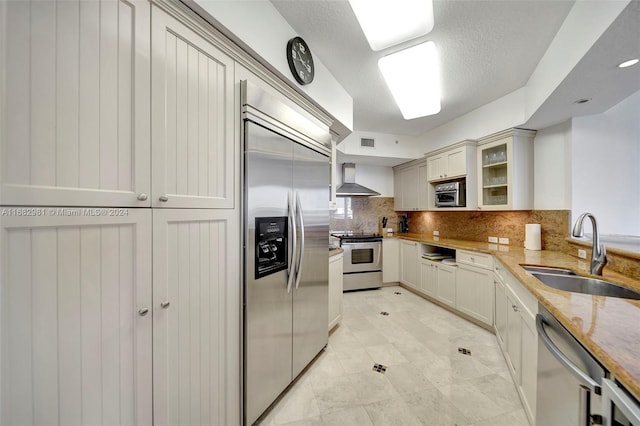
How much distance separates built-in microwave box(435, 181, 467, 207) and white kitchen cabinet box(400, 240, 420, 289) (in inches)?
32.3

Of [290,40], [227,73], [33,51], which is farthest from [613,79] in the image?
[33,51]

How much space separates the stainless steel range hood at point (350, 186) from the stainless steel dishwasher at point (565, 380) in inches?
119

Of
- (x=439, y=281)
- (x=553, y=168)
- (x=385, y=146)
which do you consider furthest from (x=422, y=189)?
(x=553, y=168)

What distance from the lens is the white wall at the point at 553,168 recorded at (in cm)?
255

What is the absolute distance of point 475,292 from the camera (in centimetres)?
287

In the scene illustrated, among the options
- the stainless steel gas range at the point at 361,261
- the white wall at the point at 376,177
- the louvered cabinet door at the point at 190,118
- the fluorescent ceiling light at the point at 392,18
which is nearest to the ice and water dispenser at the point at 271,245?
the louvered cabinet door at the point at 190,118

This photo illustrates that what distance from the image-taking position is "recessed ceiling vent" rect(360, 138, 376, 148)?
4059 mm

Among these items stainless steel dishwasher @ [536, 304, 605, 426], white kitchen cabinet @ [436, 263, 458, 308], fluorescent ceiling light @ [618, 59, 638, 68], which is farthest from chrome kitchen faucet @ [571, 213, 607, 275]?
white kitchen cabinet @ [436, 263, 458, 308]

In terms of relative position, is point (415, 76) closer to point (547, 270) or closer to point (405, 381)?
point (547, 270)

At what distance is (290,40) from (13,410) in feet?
7.12

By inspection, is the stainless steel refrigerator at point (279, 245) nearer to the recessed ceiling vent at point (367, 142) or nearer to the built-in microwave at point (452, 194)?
the recessed ceiling vent at point (367, 142)

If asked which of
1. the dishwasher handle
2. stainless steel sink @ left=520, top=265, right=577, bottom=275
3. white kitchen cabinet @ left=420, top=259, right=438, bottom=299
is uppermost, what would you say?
stainless steel sink @ left=520, top=265, right=577, bottom=275

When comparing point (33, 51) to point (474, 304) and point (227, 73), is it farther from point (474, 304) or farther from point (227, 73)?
point (474, 304)

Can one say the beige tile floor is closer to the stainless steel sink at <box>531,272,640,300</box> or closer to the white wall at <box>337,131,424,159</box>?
the stainless steel sink at <box>531,272,640,300</box>
